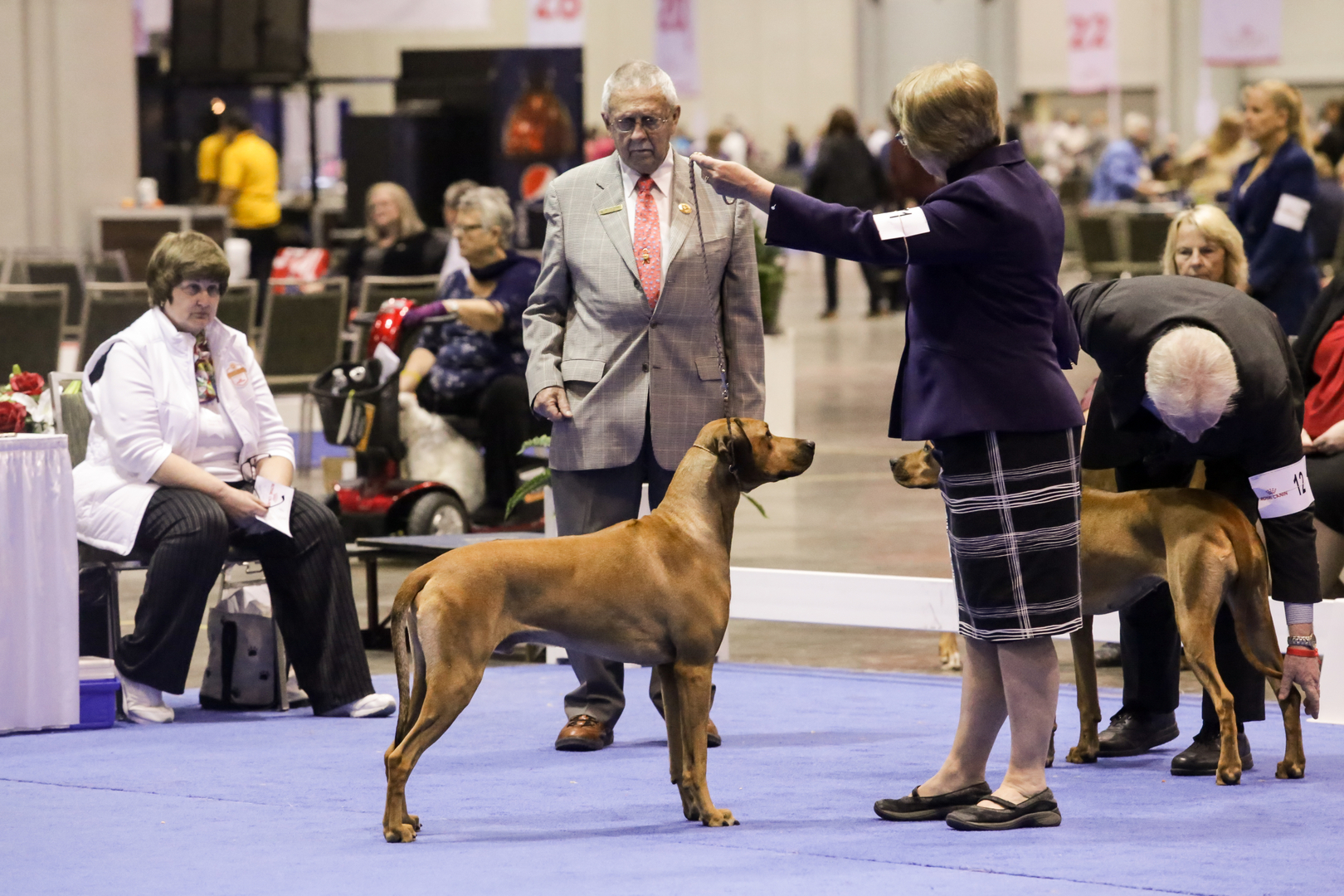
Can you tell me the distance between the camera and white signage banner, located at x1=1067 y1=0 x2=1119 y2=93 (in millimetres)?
27812

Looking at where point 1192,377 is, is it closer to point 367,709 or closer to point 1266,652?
point 1266,652

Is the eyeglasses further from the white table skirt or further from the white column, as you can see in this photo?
the white column

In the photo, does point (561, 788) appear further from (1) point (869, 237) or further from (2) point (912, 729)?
(1) point (869, 237)

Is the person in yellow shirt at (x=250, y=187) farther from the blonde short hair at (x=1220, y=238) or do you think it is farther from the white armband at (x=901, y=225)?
the white armband at (x=901, y=225)

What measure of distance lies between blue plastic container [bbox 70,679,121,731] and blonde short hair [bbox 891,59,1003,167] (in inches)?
111

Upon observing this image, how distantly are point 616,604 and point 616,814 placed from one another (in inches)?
18.5

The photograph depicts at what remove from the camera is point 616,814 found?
13.5 feet

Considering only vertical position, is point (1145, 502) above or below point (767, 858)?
above

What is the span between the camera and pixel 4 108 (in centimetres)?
1493

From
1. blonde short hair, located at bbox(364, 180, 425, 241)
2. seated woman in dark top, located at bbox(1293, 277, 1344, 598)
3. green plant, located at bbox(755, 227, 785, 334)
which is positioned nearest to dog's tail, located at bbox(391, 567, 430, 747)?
seated woman in dark top, located at bbox(1293, 277, 1344, 598)

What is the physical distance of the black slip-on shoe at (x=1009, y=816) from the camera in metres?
3.90

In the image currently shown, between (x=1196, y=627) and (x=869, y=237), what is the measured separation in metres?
1.36

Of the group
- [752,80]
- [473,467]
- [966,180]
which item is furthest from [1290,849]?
[752,80]

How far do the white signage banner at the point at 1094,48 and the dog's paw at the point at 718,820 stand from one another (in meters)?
25.3
